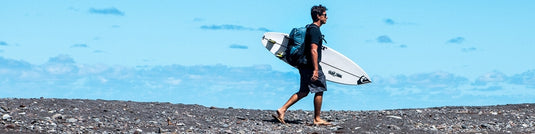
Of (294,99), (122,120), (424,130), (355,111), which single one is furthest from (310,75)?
(355,111)

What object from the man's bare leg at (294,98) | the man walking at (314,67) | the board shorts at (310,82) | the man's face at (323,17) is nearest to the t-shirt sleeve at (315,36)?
the man walking at (314,67)

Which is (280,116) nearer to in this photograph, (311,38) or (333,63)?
(311,38)

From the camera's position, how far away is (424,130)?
13.4 metres

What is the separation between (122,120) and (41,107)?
61.9 inches

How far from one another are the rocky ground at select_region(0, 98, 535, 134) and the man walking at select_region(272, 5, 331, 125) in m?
0.54

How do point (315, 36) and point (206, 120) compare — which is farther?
point (206, 120)

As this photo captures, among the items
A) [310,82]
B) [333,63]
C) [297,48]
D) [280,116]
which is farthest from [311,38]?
[333,63]

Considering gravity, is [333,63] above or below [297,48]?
above

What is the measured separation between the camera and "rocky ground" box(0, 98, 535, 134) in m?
12.3

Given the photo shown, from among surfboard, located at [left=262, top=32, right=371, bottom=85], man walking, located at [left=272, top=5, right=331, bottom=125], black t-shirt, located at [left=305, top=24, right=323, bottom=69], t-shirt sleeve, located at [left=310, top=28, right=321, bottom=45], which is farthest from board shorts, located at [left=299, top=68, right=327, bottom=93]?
surfboard, located at [left=262, top=32, right=371, bottom=85]

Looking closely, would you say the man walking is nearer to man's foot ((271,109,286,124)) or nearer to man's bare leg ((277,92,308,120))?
man's bare leg ((277,92,308,120))

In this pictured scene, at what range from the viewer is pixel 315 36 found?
1270 centimetres

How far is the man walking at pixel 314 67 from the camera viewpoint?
41.7 feet

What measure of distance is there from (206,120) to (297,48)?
208cm
